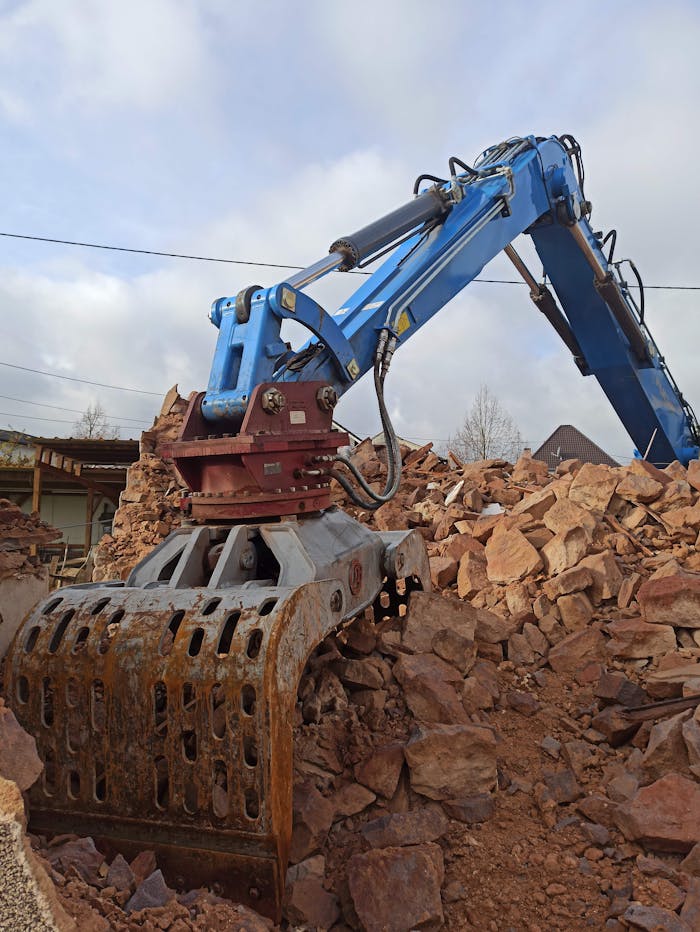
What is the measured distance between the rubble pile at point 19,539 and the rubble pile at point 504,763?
4.08ft

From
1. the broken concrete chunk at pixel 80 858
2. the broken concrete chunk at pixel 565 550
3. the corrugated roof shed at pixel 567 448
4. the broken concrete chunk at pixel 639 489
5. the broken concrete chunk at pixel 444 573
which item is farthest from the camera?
the corrugated roof shed at pixel 567 448

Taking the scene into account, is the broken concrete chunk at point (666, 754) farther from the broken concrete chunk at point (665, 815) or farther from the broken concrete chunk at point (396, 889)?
the broken concrete chunk at point (396, 889)

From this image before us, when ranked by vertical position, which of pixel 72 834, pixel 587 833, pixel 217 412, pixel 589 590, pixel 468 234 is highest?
pixel 468 234

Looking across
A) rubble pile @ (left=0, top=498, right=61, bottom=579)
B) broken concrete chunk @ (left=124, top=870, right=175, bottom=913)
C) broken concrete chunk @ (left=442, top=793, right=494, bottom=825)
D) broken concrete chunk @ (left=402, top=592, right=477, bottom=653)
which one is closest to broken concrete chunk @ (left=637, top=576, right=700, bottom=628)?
broken concrete chunk @ (left=402, top=592, right=477, bottom=653)

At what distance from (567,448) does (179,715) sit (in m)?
12.4

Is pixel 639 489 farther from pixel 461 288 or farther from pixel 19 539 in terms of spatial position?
pixel 19 539

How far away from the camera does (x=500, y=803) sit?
2951 millimetres

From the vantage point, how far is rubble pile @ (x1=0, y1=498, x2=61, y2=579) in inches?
124

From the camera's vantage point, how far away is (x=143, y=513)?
30.3 feet

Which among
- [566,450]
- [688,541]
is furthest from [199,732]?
[566,450]

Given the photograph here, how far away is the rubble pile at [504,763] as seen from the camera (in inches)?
91.0

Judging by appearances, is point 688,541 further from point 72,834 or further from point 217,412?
point 72,834

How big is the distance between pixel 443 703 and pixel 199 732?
1367 millimetres

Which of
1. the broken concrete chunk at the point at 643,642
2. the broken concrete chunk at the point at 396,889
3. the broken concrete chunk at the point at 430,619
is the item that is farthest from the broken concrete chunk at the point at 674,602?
the broken concrete chunk at the point at 396,889
